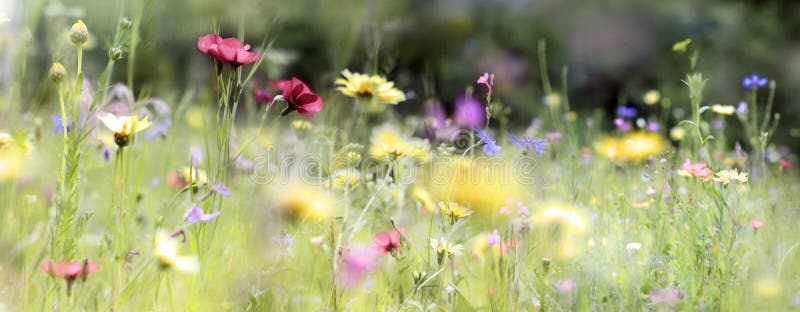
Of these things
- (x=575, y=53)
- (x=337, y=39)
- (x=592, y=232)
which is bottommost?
(x=592, y=232)

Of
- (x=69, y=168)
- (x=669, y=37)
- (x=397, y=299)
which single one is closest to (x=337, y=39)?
(x=397, y=299)

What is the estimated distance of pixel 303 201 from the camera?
160 cm

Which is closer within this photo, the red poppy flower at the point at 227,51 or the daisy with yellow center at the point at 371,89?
the red poppy flower at the point at 227,51

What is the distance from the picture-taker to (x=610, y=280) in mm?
1336

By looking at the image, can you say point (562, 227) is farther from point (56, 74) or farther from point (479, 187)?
point (56, 74)

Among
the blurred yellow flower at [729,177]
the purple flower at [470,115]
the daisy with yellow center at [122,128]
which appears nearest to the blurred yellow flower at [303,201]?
the purple flower at [470,115]

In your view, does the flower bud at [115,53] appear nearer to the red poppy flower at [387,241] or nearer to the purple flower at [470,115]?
the red poppy flower at [387,241]

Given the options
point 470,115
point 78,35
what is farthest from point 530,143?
point 78,35

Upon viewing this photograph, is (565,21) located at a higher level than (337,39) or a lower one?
higher

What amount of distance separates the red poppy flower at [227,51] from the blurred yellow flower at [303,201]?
0.44m

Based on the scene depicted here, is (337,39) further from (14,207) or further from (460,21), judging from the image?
(460,21)

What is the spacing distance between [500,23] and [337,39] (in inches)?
141

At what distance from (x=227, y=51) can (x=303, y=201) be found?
1.82 feet

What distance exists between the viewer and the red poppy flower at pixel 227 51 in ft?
3.67
